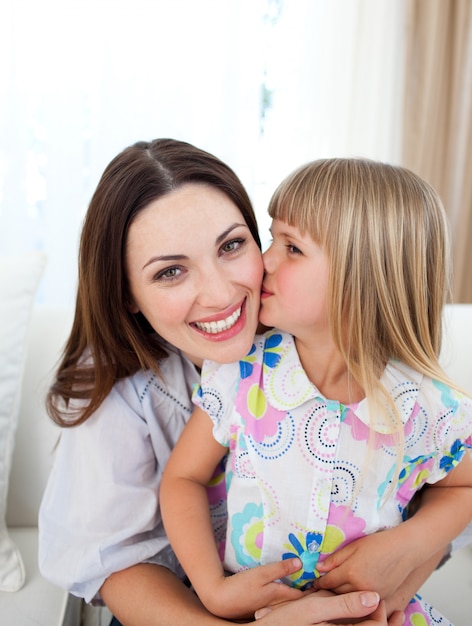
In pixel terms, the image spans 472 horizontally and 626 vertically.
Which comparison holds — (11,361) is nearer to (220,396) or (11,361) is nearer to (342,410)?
(220,396)

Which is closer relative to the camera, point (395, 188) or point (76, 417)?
point (395, 188)

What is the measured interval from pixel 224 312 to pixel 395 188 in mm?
381

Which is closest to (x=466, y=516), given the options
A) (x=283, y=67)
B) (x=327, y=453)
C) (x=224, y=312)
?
(x=327, y=453)

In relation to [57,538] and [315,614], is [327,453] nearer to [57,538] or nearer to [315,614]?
[315,614]

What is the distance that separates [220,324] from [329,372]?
9.2 inches

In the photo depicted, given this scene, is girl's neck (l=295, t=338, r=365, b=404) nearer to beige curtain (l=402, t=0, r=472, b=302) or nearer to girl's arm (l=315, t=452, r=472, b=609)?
girl's arm (l=315, t=452, r=472, b=609)

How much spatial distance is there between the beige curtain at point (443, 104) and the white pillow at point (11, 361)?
199cm

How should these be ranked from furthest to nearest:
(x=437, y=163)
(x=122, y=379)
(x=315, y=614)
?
1. (x=437, y=163)
2. (x=122, y=379)
3. (x=315, y=614)

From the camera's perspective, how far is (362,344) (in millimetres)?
1106

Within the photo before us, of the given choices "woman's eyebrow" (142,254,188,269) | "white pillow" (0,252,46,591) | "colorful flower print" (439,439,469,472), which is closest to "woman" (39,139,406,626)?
"woman's eyebrow" (142,254,188,269)

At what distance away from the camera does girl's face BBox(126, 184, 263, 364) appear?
1.10m

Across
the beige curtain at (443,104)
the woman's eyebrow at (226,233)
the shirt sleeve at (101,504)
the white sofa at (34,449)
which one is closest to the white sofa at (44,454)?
the white sofa at (34,449)

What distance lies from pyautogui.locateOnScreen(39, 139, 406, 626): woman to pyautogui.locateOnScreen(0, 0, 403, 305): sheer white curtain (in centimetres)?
142

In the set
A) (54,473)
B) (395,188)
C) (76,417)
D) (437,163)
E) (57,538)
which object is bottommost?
(57,538)
